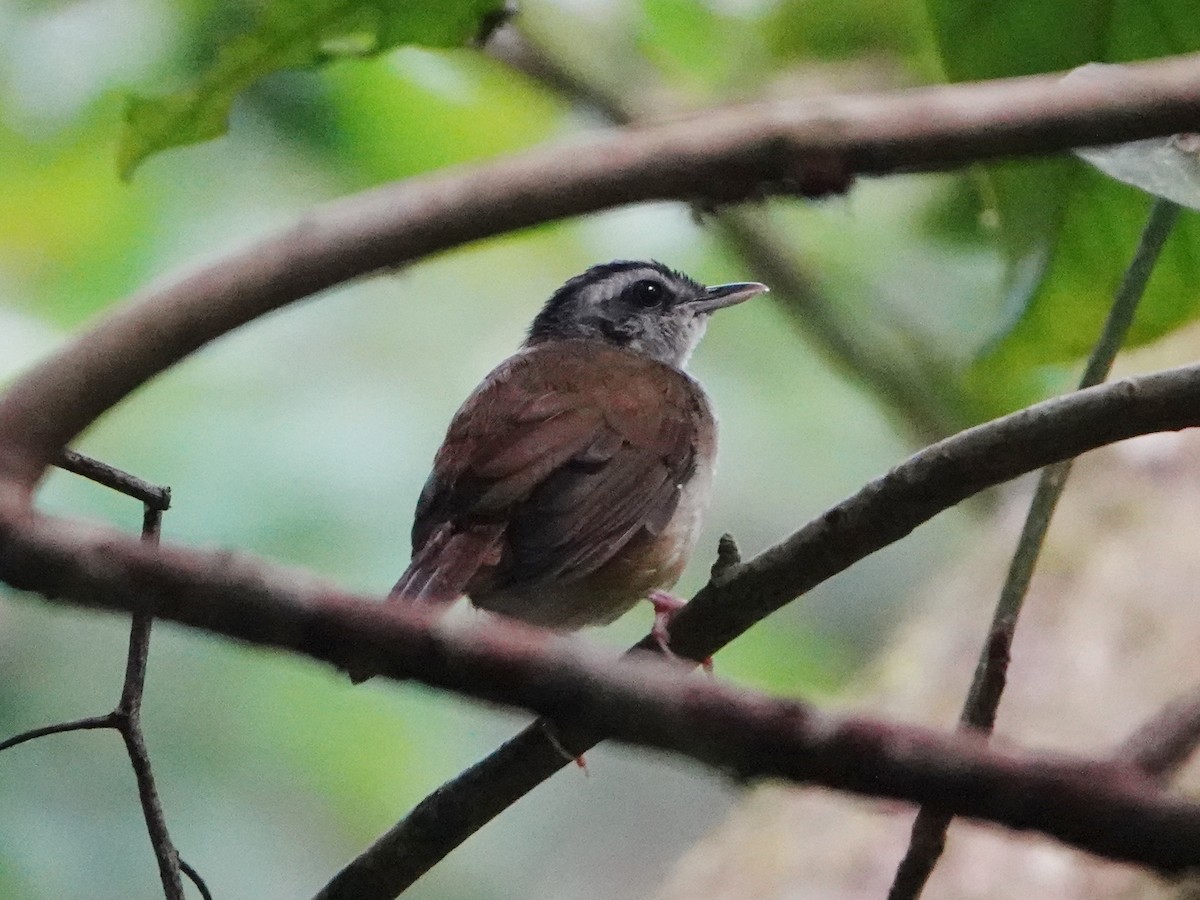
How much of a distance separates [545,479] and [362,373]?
2.70 m

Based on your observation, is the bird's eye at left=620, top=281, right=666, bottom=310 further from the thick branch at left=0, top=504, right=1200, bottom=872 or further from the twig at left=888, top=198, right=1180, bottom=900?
the thick branch at left=0, top=504, right=1200, bottom=872

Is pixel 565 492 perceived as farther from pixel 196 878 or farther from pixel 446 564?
pixel 196 878

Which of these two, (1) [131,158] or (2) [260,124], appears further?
(2) [260,124]

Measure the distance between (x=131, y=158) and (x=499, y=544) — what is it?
1.23 metres

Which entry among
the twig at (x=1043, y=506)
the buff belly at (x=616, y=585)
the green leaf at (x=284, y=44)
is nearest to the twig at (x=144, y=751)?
the green leaf at (x=284, y=44)

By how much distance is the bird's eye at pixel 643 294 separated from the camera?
5.14m

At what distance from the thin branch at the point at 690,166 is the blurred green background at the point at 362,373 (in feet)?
9.19

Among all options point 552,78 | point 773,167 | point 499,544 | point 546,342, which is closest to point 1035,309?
point 499,544

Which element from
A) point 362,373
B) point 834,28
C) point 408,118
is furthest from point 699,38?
point 362,373

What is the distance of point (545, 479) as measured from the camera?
3.65 meters

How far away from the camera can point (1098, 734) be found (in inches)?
169

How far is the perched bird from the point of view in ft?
11.5

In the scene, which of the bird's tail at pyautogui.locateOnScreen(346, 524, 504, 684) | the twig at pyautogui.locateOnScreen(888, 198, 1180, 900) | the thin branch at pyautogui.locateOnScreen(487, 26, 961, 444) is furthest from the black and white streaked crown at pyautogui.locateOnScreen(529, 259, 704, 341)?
the twig at pyautogui.locateOnScreen(888, 198, 1180, 900)

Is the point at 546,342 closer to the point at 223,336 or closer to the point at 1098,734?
the point at 1098,734
